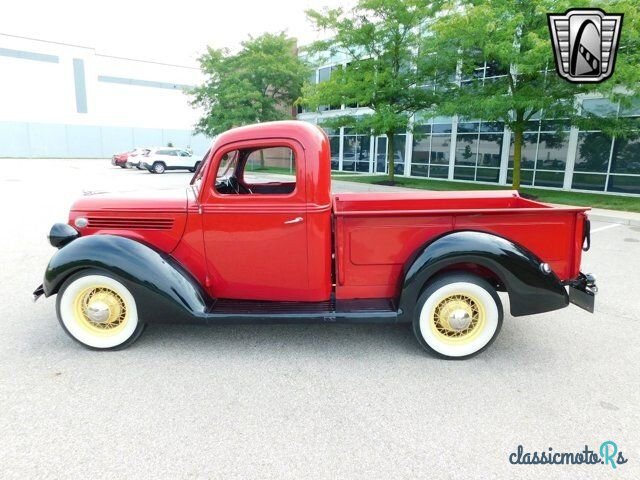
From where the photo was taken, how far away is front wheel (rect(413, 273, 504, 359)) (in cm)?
330

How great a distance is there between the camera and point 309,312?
3391 millimetres

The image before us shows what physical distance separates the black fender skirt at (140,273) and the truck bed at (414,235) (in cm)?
128

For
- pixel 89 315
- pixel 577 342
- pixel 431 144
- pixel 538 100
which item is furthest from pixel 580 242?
pixel 431 144

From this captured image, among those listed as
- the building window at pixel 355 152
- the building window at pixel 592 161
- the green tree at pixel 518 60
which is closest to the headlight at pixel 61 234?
the green tree at pixel 518 60

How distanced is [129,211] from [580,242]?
3863 mm

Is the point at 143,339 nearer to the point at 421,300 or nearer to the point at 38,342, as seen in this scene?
the point at 38,342

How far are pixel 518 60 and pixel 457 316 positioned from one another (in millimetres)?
10314

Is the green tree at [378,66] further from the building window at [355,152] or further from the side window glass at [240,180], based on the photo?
the side window glass at [240,180]

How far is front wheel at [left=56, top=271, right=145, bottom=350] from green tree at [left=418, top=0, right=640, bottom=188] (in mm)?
11116

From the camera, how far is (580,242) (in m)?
3.37

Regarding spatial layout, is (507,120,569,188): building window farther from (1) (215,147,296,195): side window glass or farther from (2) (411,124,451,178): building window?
(1) (215,147,296,195): side window glass

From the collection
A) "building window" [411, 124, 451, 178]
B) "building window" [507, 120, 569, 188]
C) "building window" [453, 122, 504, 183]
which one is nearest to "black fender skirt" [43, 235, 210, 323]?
"building window" [507, 120, 569, 188]

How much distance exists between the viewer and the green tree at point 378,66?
15477 mm

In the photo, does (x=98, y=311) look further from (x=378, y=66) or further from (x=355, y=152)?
(x=355, y=152)
